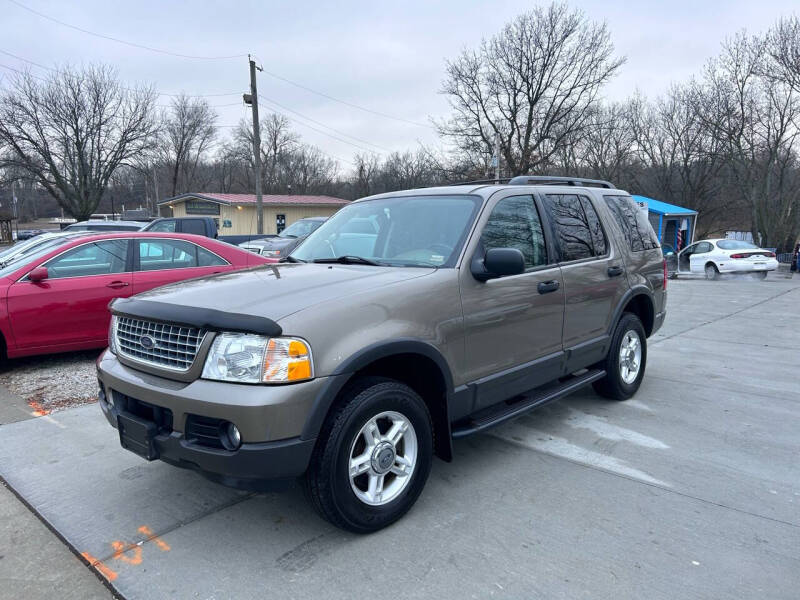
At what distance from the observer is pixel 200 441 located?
256cm

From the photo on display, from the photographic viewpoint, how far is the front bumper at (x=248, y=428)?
2439mm

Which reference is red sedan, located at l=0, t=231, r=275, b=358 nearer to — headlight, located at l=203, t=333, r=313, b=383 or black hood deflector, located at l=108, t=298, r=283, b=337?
black hood deflector, located at l=108, t=298, r=283, b=337

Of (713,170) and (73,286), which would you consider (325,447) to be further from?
(713,170)

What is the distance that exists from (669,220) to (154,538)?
32.4 meters

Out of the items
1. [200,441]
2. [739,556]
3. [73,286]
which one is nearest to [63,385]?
[73,286]

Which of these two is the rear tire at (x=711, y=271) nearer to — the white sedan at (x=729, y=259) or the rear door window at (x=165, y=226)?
the white sedan at (x=729, y=259)

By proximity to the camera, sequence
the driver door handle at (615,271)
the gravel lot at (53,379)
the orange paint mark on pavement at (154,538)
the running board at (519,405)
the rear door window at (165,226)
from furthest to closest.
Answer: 1. the rear door window at (165,226)
2. the gravel lot at (53,379)
3. the driver door handle at (615,271)
4. the running board at (519,405)
5. the orange paint mark on pavement at (154,538)

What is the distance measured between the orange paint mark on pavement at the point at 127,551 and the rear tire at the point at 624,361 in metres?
3.89

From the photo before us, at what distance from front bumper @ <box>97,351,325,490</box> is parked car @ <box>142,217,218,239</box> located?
10575 mm

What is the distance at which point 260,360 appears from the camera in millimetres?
2512

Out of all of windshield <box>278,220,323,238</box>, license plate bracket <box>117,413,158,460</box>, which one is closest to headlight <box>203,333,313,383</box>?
license plate bracket <box>117,413,158,460</box>

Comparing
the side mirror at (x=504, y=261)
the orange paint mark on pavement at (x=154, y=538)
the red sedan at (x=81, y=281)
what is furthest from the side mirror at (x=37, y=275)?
the side mirror at (x=504, y=261)

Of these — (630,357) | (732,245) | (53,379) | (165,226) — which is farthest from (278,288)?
(732,245)

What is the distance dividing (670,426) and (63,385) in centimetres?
592
